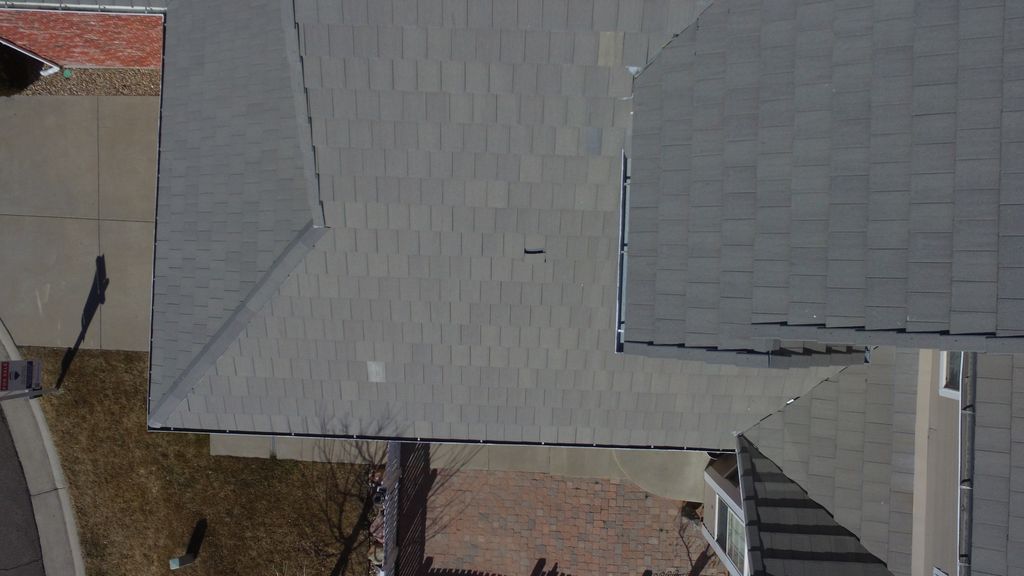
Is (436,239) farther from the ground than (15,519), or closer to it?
farther from the ground

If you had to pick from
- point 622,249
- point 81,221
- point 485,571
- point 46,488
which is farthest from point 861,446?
point 46,488

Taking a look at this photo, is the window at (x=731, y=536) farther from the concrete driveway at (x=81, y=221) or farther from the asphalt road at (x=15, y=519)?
the asphalt road at (x=15, y=519)

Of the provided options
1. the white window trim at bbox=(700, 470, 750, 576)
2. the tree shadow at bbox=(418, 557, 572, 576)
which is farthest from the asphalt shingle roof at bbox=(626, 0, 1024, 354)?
the tree shadow at bbox=(418, 557, 572, 576)

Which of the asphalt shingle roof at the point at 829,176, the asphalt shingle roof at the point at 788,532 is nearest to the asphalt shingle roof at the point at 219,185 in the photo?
the asphalt shingle roof at the point at 829,176

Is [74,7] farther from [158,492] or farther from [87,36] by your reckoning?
[158,492]

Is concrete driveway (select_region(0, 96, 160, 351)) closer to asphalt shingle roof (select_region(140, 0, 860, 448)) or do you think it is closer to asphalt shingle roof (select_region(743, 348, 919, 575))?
asphalt shingle roof (select_region(140, 0, 860, 448))

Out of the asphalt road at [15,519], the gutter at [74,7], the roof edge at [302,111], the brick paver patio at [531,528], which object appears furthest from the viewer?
the asphalt road at [15,519]

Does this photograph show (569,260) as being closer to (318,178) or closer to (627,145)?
(627,145)
